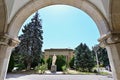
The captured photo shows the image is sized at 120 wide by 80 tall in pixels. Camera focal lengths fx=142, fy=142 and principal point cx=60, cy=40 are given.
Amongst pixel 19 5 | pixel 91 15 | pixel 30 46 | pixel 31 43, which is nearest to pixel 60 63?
pixel 30 46

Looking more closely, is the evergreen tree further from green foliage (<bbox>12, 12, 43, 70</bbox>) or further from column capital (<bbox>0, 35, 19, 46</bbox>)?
column capital (<bbox>0, 35, 19, 46</bbox>)

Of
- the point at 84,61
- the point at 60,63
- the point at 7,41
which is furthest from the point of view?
the point at 84,61

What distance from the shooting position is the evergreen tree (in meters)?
18.2

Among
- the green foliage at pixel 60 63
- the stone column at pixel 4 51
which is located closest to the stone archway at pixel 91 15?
the stone column at pixel 4 51

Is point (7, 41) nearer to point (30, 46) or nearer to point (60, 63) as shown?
point (30, 46)

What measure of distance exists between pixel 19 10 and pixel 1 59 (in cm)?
95

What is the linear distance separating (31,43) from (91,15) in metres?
16.6

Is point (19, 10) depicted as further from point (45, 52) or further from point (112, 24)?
point (45, 52)

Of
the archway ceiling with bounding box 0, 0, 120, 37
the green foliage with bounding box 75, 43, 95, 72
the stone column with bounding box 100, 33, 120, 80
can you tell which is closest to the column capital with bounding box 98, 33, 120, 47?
the stone column with bounding box 100, 33, 120, 80

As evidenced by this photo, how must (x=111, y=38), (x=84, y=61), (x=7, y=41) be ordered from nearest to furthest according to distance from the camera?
(x=111, y=38)
(x=7, y=41)
(x=84, y=61)

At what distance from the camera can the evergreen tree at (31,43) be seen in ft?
59.7

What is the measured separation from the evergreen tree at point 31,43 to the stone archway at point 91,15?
15.8 meters

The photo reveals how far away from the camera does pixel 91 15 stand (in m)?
2.82

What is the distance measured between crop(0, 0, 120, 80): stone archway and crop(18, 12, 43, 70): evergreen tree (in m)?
15.8
